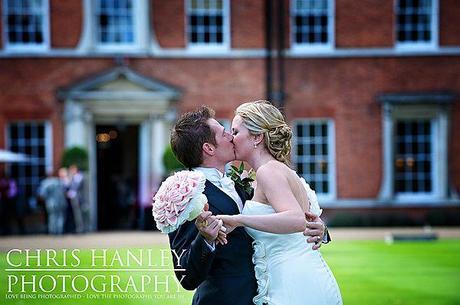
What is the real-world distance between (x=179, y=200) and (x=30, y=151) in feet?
56.0

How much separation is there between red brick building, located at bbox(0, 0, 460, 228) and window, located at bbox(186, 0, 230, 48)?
0.03 meters

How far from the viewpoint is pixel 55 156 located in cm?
2031

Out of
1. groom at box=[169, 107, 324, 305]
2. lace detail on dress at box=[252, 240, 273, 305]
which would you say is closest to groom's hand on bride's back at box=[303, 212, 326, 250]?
groom at box=[169, 107, 324, 305]

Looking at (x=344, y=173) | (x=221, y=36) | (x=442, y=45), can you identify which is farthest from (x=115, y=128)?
→ (x=442, y=45)

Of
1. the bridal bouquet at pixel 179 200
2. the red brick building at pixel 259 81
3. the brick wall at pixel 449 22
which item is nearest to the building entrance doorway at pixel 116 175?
the red brick building at pixel 259 81

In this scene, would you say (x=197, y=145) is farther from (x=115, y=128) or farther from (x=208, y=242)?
(x=115, y=128)

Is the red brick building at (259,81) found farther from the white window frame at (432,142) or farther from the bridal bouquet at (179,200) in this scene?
the bridal bouquet at (179,200)

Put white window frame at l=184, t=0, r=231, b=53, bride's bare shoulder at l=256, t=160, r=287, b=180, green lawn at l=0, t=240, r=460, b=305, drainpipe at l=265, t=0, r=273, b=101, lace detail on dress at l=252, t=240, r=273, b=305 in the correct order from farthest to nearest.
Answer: white window frame at l=184, t=0, r=231, b=53
drainpipe at l=265, t=0, r=273, b=101
green lawn at l=0, t=240, r=460, b=305
lace detail on dress at l=252, t=240, r=273, b=305
bride's bare shoulder at l=256, t=160, r=287, b=180

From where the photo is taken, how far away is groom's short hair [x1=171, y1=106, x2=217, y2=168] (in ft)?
13.1

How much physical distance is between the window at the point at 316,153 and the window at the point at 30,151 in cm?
509

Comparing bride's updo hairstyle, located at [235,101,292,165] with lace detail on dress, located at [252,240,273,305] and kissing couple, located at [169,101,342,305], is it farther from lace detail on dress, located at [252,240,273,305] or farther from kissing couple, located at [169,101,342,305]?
lace detail on dress, located at [252,240,273,305]

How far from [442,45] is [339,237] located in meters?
5.92

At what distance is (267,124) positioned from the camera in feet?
13.1

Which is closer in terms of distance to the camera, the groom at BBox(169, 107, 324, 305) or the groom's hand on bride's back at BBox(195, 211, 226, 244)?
the groom's hand on bride's back at BBox(195, 211, 226, 244)
